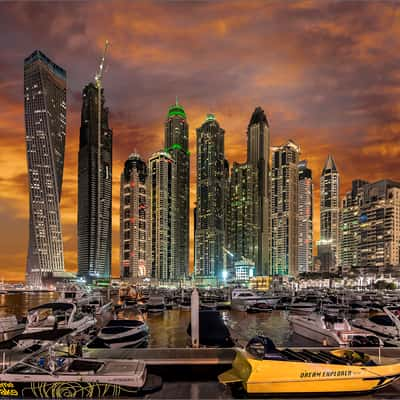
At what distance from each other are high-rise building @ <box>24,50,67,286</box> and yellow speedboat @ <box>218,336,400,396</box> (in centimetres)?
18017

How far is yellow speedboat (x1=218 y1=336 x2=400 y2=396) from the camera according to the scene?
13.2 meters

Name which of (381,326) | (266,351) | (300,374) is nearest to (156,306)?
(381,326)

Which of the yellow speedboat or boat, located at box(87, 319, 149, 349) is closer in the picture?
the yellow speedboat

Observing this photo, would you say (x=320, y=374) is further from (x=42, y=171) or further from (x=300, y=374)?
(x=42, y=171)

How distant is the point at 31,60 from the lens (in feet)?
653

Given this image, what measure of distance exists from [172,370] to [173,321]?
114 ft

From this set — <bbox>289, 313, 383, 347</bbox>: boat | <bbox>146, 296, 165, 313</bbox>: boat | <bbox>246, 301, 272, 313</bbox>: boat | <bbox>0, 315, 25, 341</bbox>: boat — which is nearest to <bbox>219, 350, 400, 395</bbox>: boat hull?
<bbox>289, 313, 383, 347</bbox>: boat

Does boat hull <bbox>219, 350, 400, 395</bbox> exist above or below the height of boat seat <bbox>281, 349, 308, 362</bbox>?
below

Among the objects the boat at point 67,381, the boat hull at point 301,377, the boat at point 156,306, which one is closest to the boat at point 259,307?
the boat at point 156,306

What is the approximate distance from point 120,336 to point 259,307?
38877 millimetres

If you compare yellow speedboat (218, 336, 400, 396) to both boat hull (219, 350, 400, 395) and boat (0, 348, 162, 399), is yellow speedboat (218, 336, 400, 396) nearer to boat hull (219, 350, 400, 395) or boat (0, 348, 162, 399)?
boat hull (219, 350, 400, 395)

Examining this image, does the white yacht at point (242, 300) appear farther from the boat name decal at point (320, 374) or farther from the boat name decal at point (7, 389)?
the boat name decal at point (7, 389)

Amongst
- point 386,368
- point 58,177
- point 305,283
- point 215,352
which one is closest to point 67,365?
point 215,352

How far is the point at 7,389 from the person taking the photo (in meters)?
13.3
